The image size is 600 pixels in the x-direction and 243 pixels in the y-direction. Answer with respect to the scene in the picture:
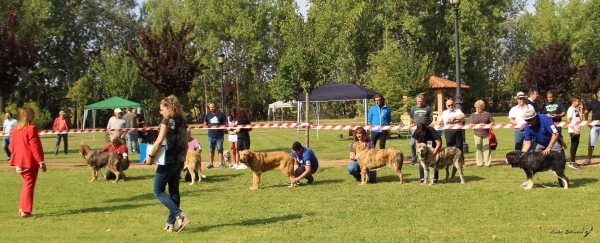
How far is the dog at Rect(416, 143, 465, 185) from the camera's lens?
32.2ft

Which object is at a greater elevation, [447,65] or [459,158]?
[447,65]

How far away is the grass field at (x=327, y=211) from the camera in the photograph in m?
6.42

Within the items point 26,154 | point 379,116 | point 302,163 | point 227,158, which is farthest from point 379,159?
point 26,154

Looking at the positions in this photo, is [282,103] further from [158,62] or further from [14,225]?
[14,225]

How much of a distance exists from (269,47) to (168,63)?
4005cm

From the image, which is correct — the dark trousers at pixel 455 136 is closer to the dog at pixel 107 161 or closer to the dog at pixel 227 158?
the dog at pixel 227 158

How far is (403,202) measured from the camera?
8391 millimetres

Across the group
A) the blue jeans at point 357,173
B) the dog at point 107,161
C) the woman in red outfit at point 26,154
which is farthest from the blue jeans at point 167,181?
the dog at point 107,161

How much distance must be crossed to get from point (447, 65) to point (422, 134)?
4876 centimetres

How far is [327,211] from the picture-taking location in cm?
784

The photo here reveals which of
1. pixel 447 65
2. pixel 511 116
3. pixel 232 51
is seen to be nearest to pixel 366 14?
pixel 447 65

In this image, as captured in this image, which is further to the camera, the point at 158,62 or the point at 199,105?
the point at 199,105

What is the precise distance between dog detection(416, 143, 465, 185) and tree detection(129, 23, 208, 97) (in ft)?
47.9

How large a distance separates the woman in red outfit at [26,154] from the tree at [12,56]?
447 inches
